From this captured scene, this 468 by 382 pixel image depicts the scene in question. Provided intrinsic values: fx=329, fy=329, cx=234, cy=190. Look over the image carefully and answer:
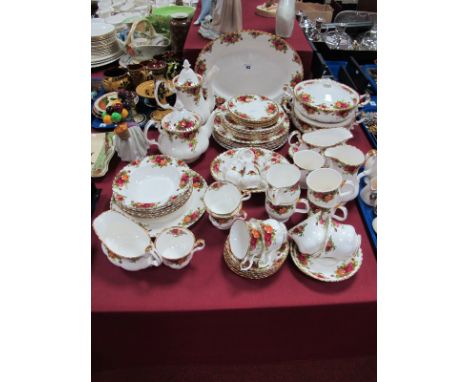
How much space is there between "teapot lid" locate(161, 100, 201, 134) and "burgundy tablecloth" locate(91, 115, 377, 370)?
12.9 inches

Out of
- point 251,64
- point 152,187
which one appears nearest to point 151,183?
point 152,187

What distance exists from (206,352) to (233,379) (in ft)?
1.19

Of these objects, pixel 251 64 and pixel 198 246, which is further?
pixel 251 64

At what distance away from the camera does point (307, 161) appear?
101cm

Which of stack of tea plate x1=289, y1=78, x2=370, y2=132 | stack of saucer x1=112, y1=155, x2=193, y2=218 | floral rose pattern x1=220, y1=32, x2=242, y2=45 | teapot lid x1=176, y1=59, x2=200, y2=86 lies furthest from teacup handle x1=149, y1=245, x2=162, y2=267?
floral rose pattern x1=220, y1=32, x2=242, y2=45

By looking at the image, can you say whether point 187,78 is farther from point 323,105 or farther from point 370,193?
point 370,193

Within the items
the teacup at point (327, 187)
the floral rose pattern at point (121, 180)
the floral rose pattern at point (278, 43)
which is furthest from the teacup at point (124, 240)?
the floral rose pattern at point (278, 43)

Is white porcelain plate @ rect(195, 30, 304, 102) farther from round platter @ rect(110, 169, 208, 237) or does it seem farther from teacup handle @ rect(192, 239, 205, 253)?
teacup handle @ rect(192, 239, 205, 253)

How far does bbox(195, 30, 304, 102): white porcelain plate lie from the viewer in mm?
1422

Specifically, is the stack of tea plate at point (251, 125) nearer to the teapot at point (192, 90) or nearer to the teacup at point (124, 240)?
the teapot at point (192, 90)

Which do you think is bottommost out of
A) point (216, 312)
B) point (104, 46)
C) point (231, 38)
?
point (216, 312)

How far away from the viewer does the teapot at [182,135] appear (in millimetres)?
1066

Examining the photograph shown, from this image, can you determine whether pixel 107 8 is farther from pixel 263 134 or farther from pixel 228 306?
pixel 228 306

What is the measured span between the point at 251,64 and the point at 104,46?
0.85 meters
